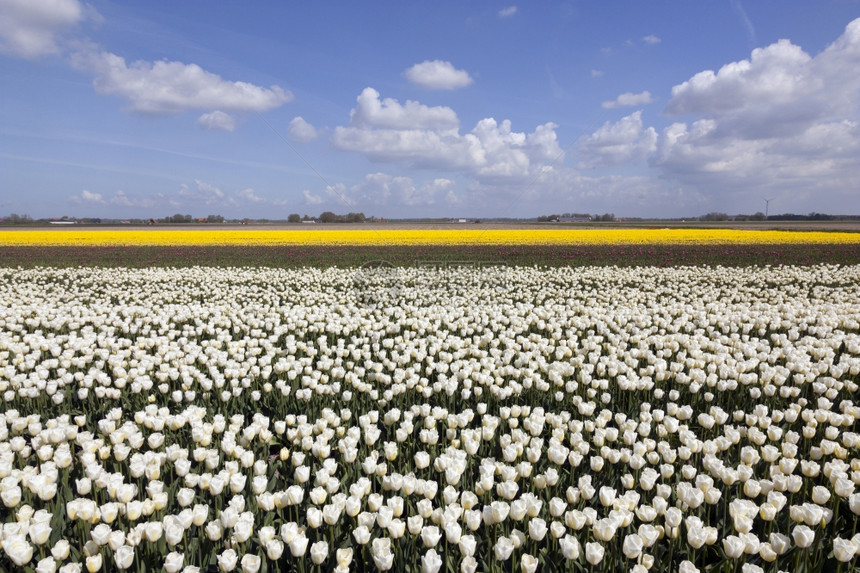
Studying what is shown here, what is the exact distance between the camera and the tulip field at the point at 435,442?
2.71 meters

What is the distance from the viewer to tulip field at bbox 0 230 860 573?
2.71m

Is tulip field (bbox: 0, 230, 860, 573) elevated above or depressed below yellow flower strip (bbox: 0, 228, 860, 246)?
below

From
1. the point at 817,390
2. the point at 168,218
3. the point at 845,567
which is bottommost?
Answer: the point at 845,567

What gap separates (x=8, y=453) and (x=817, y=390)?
687cm

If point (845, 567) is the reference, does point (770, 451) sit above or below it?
above

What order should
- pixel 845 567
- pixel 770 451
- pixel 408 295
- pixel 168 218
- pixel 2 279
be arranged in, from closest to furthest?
1. pixel 845 567
2. pixel 770 451
3. pixel 408 295
4. pixel 2 279
5. pixel 168 218

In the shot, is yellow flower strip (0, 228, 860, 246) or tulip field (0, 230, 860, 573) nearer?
tulip field (0, 230, 860, 573)

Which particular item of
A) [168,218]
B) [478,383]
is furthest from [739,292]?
[168,218]

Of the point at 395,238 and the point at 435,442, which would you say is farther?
the point at 395,238

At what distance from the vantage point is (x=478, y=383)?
580cm

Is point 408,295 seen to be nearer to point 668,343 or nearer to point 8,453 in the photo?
point 668,343

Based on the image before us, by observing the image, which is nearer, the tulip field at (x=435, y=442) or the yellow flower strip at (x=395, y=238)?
the tulip field at (x=435, y=442)

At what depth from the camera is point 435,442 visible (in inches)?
157

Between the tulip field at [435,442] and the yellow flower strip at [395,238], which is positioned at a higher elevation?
the yellow flower strip at [395,238]
